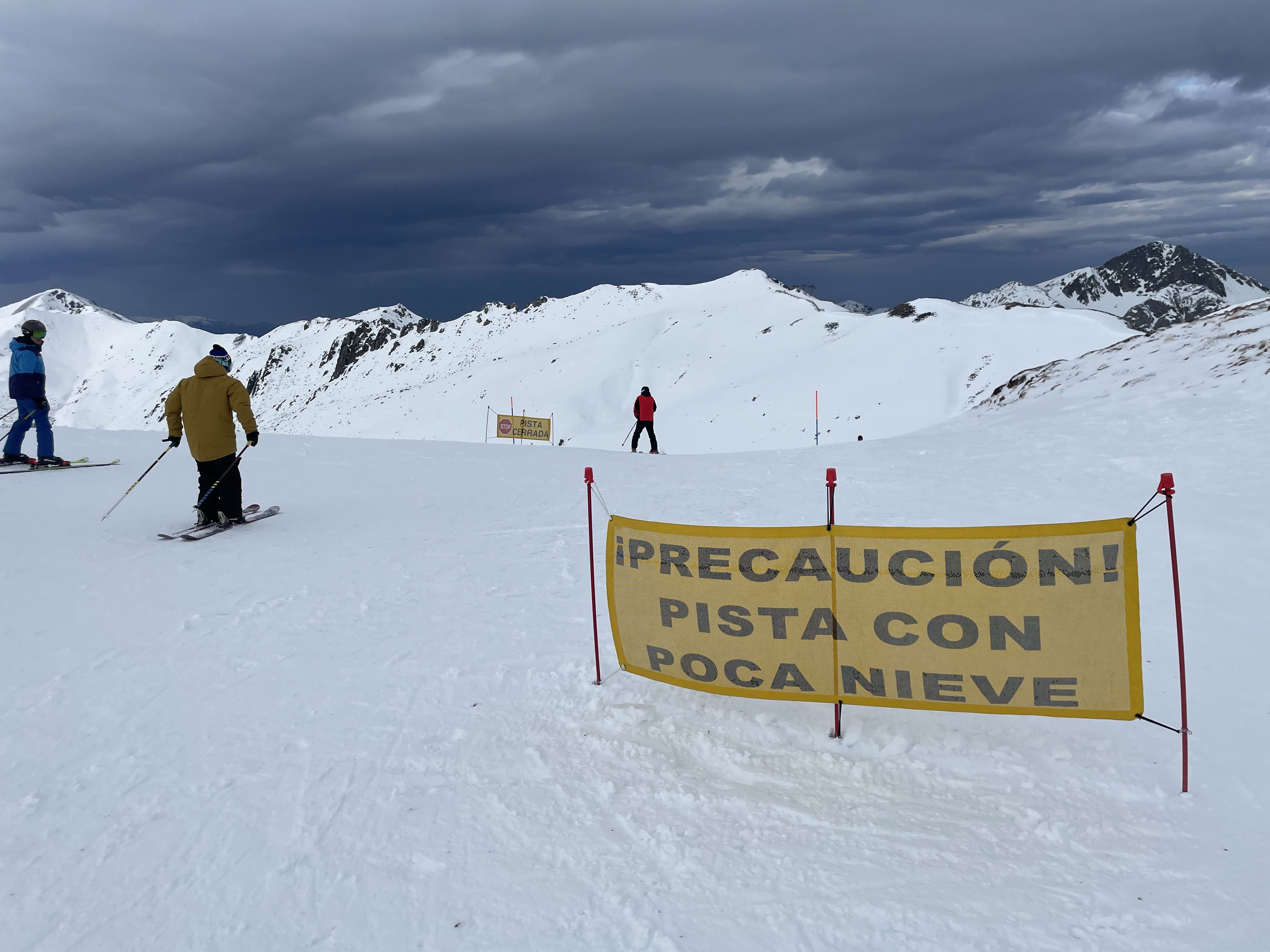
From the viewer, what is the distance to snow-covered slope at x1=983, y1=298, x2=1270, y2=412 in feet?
46.2

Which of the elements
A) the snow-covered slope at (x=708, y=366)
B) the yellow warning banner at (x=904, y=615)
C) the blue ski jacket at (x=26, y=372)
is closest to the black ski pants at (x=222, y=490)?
the blue ski jacket at (x=26, y=372)

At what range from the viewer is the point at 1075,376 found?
19.2 metres

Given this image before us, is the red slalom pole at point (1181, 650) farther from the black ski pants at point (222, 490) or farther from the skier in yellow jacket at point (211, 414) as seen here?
the black ski pants at point (222, 490)

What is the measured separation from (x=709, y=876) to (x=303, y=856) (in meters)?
1.85

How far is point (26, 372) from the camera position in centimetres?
1195

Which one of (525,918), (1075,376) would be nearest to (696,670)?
(525,918)

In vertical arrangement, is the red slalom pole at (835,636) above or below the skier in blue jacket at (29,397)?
below

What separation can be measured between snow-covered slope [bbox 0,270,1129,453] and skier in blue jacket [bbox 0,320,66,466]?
26832 mm

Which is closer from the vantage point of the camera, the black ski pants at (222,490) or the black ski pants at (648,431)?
the black ski pants at (222,490)

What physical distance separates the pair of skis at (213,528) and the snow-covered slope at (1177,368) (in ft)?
50.2

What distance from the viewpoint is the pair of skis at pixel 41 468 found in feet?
41.8

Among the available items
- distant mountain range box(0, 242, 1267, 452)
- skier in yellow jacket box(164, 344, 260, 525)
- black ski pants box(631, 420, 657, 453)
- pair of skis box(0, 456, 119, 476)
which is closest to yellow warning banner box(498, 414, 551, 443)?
distant mountain range box(0, 242, 1267, 452)

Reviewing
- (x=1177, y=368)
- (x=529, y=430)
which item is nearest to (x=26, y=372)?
(x=1177, y=368)

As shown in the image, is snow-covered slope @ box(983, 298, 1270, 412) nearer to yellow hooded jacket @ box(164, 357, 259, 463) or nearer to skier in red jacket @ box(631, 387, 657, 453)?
skier in red jacket @ box(631, 387, 657, 453)
